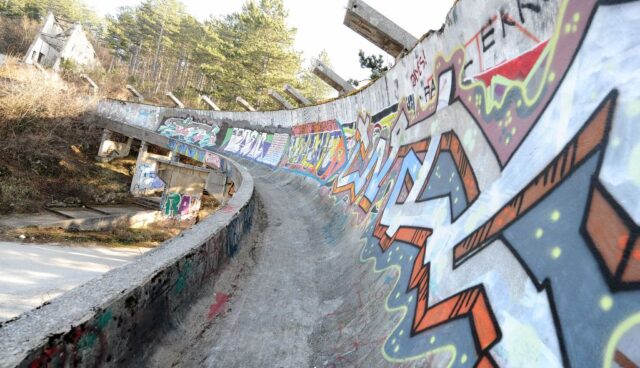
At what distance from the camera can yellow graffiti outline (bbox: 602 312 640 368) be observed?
1.89 m

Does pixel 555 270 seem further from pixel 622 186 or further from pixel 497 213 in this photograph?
pixel 497 213

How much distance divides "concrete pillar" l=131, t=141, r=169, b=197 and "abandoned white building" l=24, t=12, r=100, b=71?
124 feet

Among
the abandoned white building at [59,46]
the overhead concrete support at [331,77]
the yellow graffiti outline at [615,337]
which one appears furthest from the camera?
the abandoned white building at [59,46]

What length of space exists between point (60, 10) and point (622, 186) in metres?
116

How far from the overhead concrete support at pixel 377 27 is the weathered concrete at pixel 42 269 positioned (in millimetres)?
9421

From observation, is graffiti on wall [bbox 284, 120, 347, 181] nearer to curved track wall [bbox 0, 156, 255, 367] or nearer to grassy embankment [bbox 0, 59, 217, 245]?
curved track wall [bbox 0, 156, 255, 367]

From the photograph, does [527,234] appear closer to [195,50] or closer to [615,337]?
[615,337]

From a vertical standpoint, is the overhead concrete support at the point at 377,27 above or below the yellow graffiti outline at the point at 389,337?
above

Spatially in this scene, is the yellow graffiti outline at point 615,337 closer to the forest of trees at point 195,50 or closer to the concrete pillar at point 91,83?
the forest of trees at point 195,50

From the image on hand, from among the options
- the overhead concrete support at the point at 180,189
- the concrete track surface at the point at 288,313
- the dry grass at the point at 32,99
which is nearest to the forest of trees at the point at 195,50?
the dry grass at the point at 32,99

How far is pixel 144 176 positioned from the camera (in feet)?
111

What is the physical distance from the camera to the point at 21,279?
13375mm

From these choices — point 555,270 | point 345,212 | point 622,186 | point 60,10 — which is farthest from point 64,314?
point 60,10

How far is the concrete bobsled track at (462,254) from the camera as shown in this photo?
229 cm
